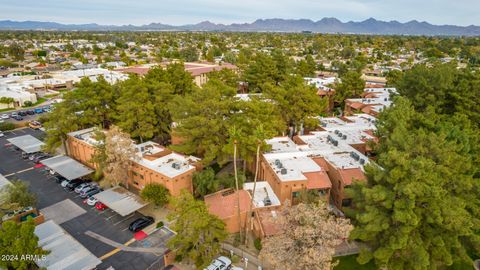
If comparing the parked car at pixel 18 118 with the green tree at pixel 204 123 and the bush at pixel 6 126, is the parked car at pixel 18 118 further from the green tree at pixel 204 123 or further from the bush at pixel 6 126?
the green tree at pixel 204 123

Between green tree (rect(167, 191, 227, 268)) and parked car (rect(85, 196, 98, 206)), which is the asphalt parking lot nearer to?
parked car (rect(85, 196, 98, 206))

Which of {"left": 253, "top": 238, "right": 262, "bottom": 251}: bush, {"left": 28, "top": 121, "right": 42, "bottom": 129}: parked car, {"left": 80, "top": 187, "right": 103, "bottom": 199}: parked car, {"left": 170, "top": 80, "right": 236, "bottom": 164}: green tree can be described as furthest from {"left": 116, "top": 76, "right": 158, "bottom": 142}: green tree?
{"left": 28, "top": 121, "right": 42, "bottom": 129}: parked car

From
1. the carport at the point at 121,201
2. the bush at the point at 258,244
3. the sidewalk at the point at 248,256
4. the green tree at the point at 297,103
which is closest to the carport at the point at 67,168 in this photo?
the carport at the point at 121,201

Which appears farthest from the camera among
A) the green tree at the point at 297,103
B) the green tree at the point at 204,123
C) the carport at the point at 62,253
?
the green tree at the point at 297,103

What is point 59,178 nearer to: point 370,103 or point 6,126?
point 6,126

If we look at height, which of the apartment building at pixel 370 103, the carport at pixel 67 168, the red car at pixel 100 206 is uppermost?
the apartment building at pixel 370 103

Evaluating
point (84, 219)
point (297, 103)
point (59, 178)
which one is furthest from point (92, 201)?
point (297, 103)

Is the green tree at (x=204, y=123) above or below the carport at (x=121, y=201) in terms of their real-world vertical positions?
above

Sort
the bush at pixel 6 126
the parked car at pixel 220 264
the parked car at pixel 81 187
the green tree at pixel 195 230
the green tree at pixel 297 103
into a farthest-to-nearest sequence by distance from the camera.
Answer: the bush at pixel 6 126 → the green tree at pixel 297 103 → the parked car at pixel 81 187 → the parked car at pixel 220 264 → the green tree at pixel 195 230

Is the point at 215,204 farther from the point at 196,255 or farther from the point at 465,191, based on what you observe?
the point at 465,191

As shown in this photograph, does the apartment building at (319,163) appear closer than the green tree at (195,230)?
No
